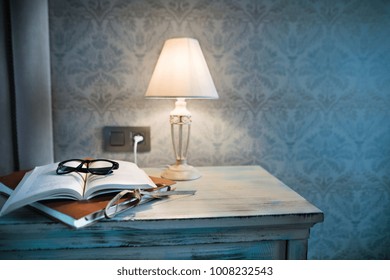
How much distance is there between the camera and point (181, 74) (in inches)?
36.4

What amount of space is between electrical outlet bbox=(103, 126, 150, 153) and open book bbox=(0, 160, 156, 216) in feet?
1.14

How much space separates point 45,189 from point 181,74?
0.48m

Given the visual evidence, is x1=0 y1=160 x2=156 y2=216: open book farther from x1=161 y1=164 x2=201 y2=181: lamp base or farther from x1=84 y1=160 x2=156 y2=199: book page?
x1=161 y1=164 x2=201 y2=181: lamp base

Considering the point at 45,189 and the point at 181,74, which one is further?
the point at 181,74

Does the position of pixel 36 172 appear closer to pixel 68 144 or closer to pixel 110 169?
pixel 110 169

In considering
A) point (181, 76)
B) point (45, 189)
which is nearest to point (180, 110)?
point (181, 76)

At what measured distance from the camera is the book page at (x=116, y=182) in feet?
2.34

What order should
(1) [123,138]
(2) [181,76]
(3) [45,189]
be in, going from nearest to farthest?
(3) [45,189]
(2) [181,76]
(1) [123,138]

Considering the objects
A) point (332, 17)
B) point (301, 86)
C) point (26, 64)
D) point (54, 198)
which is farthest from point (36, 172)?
point (332, 17)

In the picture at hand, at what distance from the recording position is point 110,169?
0.81 meters

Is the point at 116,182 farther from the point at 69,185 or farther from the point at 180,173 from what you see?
the point at 180,173

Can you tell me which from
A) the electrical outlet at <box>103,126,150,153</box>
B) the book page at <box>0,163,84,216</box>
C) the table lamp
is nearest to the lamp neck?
the table lamp

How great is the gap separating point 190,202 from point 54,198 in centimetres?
31

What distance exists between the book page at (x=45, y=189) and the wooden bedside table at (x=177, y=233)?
0.15 feet
